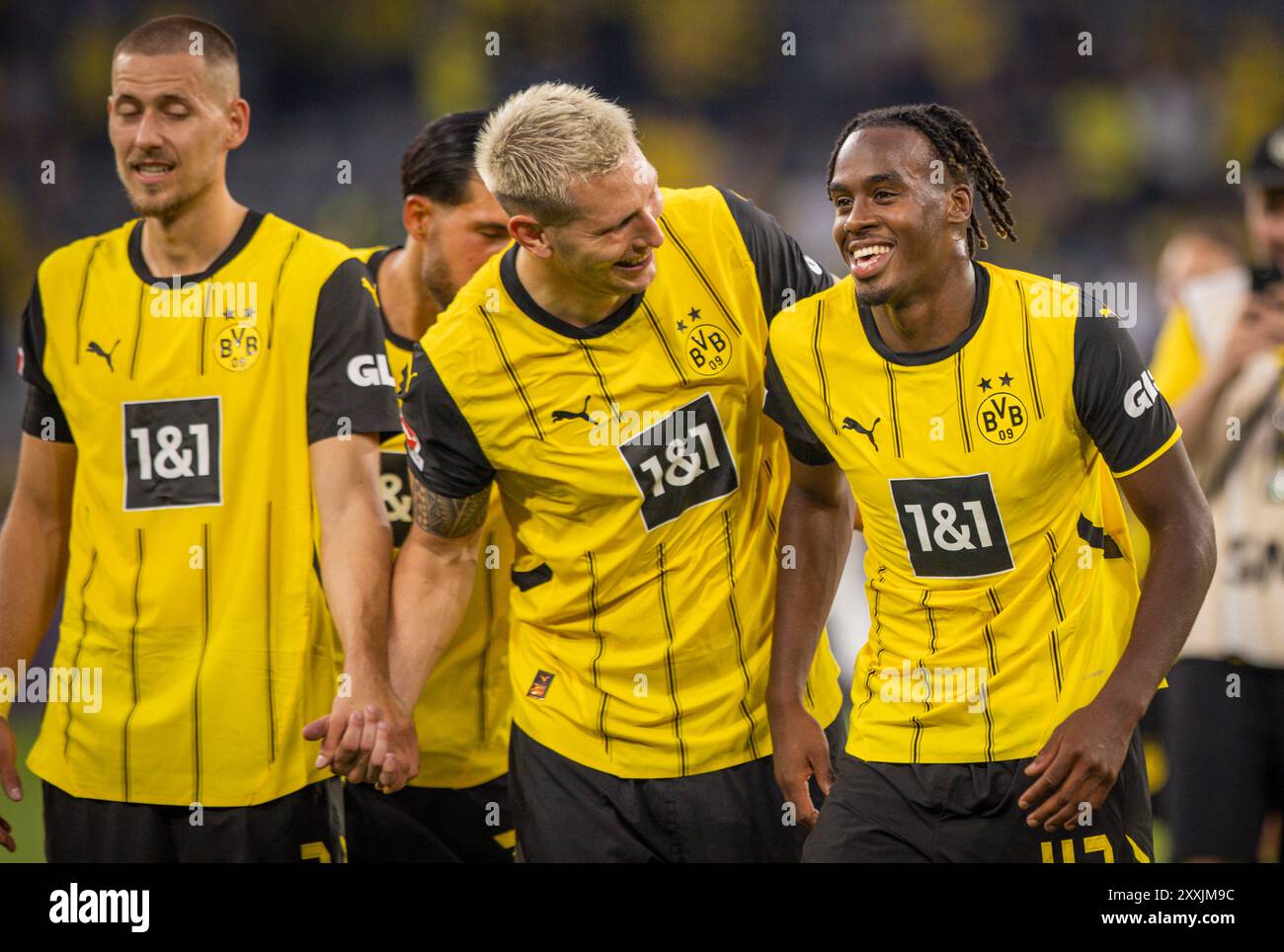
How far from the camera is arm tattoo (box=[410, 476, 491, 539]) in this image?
11.3 feet

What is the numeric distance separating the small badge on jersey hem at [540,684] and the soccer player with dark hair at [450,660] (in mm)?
432

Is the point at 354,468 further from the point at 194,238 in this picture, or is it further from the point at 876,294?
the point at 876,294

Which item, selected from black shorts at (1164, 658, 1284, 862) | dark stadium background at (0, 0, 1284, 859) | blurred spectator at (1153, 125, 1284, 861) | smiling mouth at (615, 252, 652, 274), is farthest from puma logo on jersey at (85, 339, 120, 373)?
dark stadium background at (0, 0, 1284, 859)

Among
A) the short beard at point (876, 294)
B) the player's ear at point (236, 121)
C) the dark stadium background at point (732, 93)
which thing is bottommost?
the short beard at point (876, 294)

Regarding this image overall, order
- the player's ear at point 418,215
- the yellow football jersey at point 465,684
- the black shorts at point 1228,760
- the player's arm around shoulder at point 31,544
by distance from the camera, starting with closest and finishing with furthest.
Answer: the player's arm around shoulder at point 31,544 → the yellow football jersey at point 465,684 → the player's ear at point 418,215 → the black shorts at point 1228,760

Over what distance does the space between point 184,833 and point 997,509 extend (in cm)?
185

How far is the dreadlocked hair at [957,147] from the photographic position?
10.3ft

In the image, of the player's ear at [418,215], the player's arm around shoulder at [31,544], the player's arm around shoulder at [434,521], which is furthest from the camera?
the player's ear at [418,215]

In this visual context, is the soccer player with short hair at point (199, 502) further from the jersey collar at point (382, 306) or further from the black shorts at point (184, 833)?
the jersey collar at point (382, 306)

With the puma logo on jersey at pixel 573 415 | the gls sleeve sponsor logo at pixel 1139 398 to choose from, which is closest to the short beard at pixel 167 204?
the puma logo on jersey at pixel 573 415

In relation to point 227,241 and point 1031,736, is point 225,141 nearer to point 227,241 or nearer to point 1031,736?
point 227,241

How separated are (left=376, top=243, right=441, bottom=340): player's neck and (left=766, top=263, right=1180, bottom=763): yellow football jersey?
4.37 ft

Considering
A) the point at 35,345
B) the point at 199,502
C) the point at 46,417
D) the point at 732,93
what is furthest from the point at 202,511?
the point at 732,93
